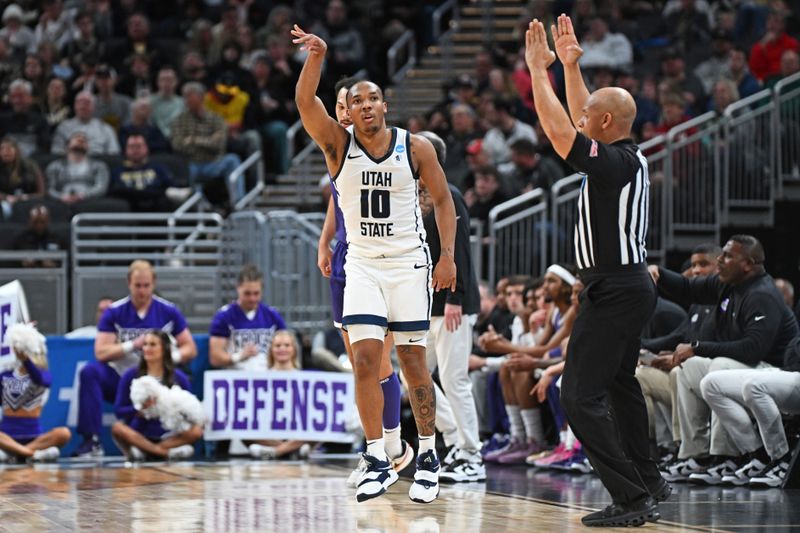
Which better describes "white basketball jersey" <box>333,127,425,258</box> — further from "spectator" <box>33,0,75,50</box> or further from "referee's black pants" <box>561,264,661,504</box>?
"spectator" <box>33,0,75,50</box>

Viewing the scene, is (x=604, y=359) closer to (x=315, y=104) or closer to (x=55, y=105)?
(x=315, y=104)

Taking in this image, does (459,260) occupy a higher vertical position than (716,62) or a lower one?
lower

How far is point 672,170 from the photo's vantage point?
1429cm

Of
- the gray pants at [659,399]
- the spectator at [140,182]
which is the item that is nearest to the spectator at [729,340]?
the gray pants at [659,399]

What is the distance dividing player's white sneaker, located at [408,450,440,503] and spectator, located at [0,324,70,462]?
4.68m

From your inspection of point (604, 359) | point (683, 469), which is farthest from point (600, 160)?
point (683, 469)

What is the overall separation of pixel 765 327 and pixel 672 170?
5181 mm

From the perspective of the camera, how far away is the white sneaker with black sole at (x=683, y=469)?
9.72 metres

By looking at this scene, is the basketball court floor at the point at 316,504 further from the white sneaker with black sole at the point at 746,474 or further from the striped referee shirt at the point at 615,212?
the striped referee shirt at the point at 615,212

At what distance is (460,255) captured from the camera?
9.41 metres

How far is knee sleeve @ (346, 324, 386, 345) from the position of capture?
25.0ft

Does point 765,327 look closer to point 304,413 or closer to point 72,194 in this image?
point 304,413

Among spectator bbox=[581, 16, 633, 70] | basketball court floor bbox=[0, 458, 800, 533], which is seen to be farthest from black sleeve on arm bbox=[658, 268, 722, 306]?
spectator bbox=[581, 16, 633, 70]

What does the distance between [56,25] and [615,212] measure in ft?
50.1
